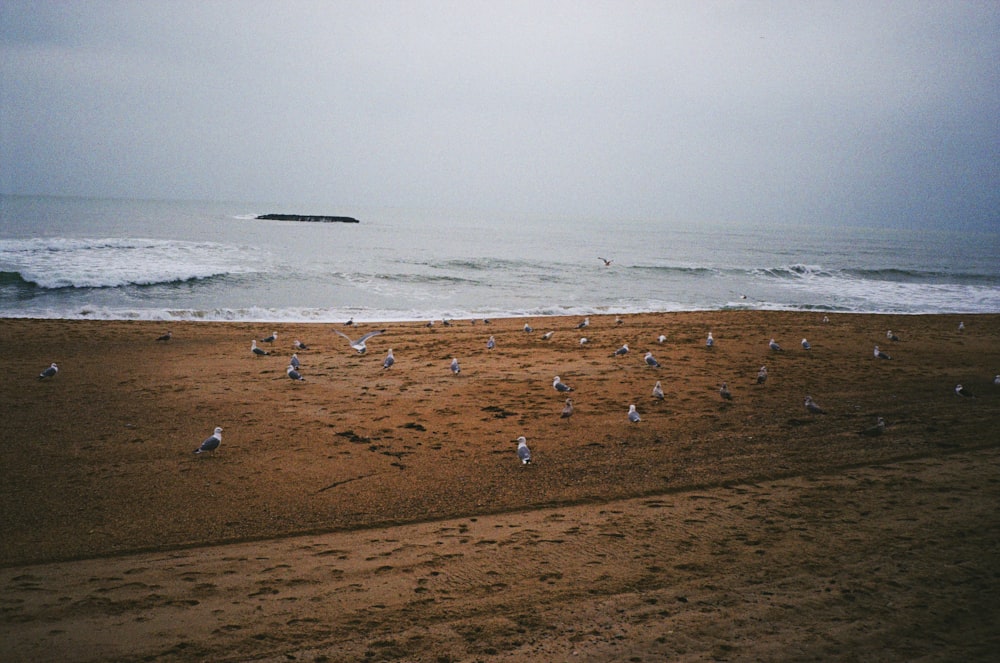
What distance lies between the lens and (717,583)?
3.98m

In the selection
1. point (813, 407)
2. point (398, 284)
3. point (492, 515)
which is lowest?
point (492, 515)

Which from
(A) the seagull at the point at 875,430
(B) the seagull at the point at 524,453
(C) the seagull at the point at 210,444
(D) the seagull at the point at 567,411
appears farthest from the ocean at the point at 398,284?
(A) the seagull at the point at 875,430

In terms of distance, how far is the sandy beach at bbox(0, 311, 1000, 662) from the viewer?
3467mm

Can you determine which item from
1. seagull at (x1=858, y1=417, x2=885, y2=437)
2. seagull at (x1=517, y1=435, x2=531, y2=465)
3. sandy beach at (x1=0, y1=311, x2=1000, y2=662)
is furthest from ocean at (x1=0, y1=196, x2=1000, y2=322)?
seagull at (x1=858, y1=417, x2=885, y2=437)

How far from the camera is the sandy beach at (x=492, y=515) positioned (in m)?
3.47

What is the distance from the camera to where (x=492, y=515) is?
199 inches

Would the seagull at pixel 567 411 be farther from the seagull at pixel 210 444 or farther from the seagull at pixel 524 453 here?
the seagull at pixel 210 444

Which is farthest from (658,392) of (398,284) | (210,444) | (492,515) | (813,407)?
(398,284)

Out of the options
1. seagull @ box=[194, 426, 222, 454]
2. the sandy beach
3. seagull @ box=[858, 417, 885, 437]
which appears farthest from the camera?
seagull @ box=[858, 417, 885, 437]

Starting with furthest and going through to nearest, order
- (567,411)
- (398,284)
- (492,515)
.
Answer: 1. (398,284)
2. (567,411)
3. (492,515)

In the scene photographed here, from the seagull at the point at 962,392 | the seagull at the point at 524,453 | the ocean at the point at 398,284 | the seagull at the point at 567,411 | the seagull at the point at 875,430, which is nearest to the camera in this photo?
the seagull at the point at 524,453

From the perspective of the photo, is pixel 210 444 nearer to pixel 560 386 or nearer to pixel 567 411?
pixel 567 411

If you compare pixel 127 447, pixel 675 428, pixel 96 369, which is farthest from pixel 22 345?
pixel 675 428

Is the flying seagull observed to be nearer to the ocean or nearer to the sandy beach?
the sandy beach
